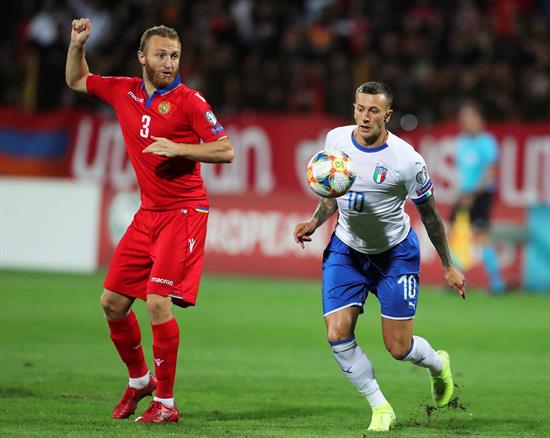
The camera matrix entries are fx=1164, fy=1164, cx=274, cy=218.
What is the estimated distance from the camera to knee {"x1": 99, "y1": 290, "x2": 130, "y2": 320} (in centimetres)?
778

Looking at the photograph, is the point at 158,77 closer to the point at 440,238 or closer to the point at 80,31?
the point at 80,31

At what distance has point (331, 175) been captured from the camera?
725 cm

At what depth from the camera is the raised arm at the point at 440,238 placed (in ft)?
25.0

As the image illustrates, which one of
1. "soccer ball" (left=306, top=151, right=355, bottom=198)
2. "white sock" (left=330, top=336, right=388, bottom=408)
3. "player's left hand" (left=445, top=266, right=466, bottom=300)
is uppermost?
"soccer ball" (left=306, top=151, right=355, bottom=198)

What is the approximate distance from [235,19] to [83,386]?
13.4m

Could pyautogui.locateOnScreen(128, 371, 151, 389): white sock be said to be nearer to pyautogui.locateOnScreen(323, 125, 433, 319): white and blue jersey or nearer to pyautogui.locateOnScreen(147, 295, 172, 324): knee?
pyautogui.locateOnScreen(147, 295, 172, 324): knee

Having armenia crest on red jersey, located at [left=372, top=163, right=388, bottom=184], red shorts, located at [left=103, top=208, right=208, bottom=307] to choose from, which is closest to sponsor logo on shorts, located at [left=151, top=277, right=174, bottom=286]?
red shorts, located at [left=103, top=208, right=208, bottom=307]

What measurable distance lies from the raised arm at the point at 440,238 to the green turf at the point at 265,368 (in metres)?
0.93

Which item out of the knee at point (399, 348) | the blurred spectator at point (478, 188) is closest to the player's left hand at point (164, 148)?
the knee at point (399, 348)

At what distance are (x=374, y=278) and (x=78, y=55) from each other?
256 cm

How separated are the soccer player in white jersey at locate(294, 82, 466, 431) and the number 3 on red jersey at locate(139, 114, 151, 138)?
1.18 metres

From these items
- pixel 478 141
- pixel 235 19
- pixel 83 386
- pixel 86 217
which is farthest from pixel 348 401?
pixel 235 19

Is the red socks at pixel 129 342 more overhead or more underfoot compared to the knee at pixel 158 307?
more underfoot

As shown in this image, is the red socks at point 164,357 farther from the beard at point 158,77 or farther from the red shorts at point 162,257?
the beard at point 158,77
